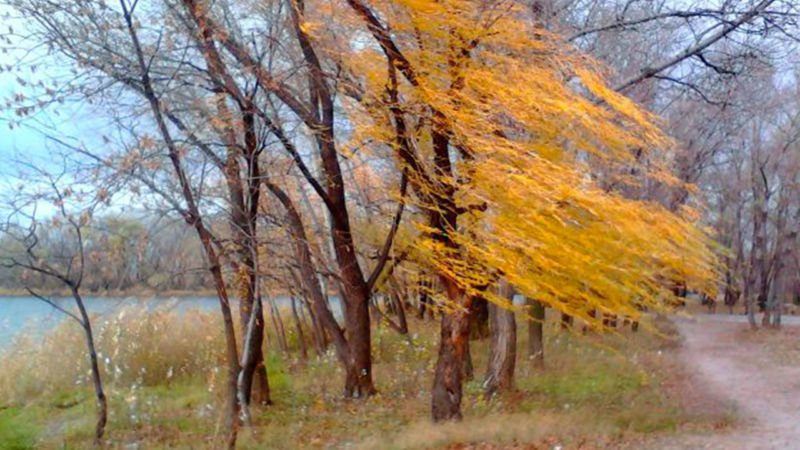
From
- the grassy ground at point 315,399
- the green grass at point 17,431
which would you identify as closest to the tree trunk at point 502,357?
the grassy ground at point 315,399

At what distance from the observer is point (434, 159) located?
35.2 ft

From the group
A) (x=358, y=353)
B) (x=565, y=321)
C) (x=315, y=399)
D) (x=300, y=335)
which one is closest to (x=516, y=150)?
Answer: (x=358, y=353)

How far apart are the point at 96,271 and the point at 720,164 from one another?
2633 cm

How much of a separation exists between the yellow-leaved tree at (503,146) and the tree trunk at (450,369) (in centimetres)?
37

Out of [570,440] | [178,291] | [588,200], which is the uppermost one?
[588,200]

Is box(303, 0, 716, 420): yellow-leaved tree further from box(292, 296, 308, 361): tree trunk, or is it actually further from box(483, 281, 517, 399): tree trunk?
box(292, 296, 308, 361): tree trunk

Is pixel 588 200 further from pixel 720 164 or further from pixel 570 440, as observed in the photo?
pixel 720 164

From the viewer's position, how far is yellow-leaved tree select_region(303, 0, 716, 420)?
30.0 feet

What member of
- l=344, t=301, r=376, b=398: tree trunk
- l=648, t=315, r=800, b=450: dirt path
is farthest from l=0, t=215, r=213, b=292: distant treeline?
l=648, t=315, r=800, b=450: dirt path

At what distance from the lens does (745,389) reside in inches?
627

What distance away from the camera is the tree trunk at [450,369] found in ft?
38.4

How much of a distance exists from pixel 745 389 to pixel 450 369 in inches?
289

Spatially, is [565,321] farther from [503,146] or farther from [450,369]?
[503,146]

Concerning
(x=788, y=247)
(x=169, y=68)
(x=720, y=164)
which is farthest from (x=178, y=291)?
(x=788, y=247)
